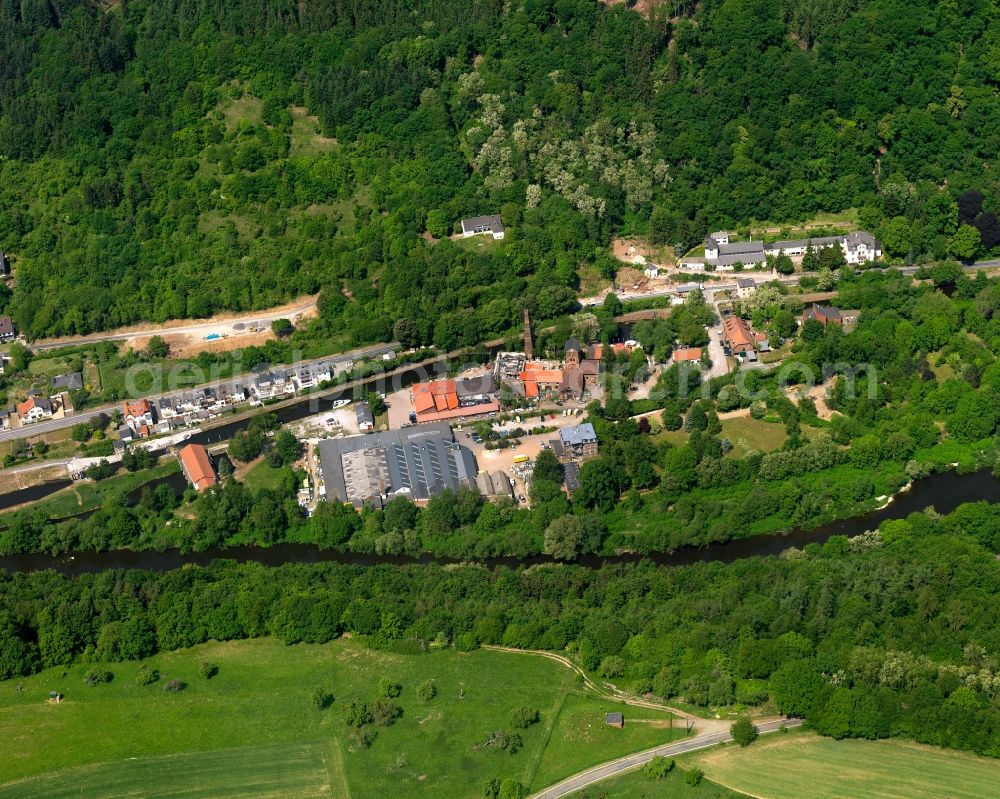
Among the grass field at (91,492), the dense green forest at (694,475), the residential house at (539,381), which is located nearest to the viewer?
the dense green forest at (694,475)

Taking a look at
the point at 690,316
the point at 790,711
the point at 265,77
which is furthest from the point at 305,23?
the point at 790,711

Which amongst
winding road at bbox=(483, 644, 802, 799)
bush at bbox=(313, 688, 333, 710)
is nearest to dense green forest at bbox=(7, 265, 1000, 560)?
bush at bbox=(313, 688, 333, 710)

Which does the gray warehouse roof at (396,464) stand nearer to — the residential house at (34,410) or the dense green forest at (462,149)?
the dense green forest at (462,149)

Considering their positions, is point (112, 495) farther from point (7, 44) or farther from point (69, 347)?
point (7, 44)

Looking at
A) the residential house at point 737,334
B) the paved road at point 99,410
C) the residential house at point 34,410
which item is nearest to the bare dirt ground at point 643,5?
the residential house at point 737,334

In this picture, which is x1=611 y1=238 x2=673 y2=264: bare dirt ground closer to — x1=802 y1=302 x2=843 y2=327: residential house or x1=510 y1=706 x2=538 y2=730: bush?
x1=802 y1=302 x2=843 y2=327: residential house

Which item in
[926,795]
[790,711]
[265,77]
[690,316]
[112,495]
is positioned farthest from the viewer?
[265,77]
